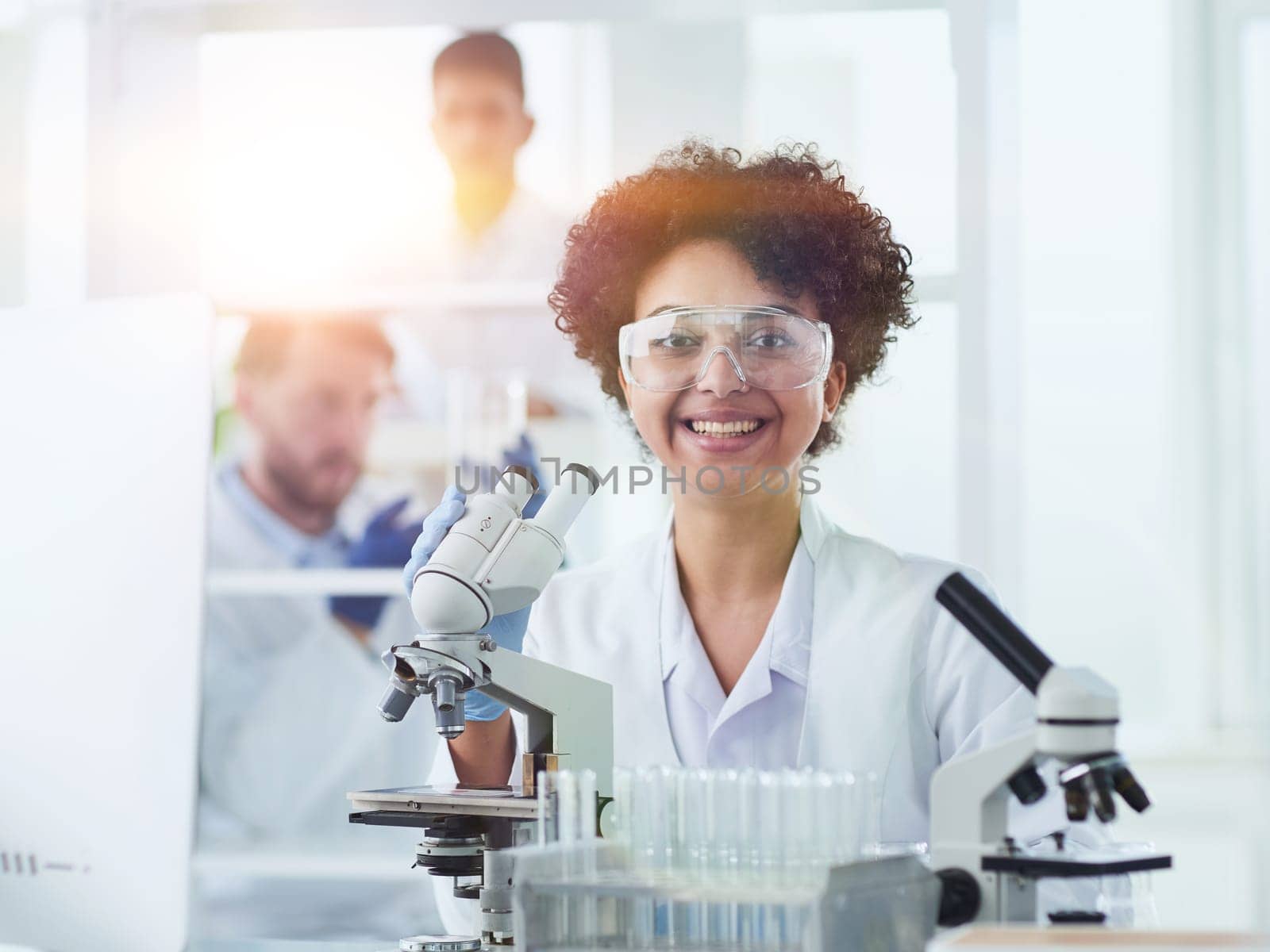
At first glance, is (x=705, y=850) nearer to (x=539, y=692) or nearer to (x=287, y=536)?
(x=539, y=692)

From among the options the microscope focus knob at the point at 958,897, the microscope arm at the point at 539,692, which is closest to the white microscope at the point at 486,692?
the microscope arm at the point at 539,692

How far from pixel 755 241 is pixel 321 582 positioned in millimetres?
1337

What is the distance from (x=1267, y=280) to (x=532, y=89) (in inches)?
67.4

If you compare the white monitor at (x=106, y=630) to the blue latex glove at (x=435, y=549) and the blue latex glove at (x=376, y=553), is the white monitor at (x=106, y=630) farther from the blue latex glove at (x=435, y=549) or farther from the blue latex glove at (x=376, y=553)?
the blue latex glove at (x=376, y=553)

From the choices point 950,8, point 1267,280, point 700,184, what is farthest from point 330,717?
point 1267,280

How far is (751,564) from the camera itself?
205 cm

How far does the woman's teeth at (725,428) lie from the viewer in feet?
6.46

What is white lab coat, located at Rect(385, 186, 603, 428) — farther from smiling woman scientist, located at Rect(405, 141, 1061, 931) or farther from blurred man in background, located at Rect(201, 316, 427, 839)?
smiling woman scientist, located at Rect(405, 141, 1061, 931)

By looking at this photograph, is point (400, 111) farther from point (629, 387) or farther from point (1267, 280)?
point (1267, 280)

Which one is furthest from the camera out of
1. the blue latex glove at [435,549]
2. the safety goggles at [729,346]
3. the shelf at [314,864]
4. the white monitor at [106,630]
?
the shelf at [314,864]

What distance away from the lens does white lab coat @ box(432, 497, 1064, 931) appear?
1.83 m

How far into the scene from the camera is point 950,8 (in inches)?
110

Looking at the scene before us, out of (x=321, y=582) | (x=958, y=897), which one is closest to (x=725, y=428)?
(x=958, y=897)

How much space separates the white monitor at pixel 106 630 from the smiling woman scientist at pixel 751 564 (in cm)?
56
